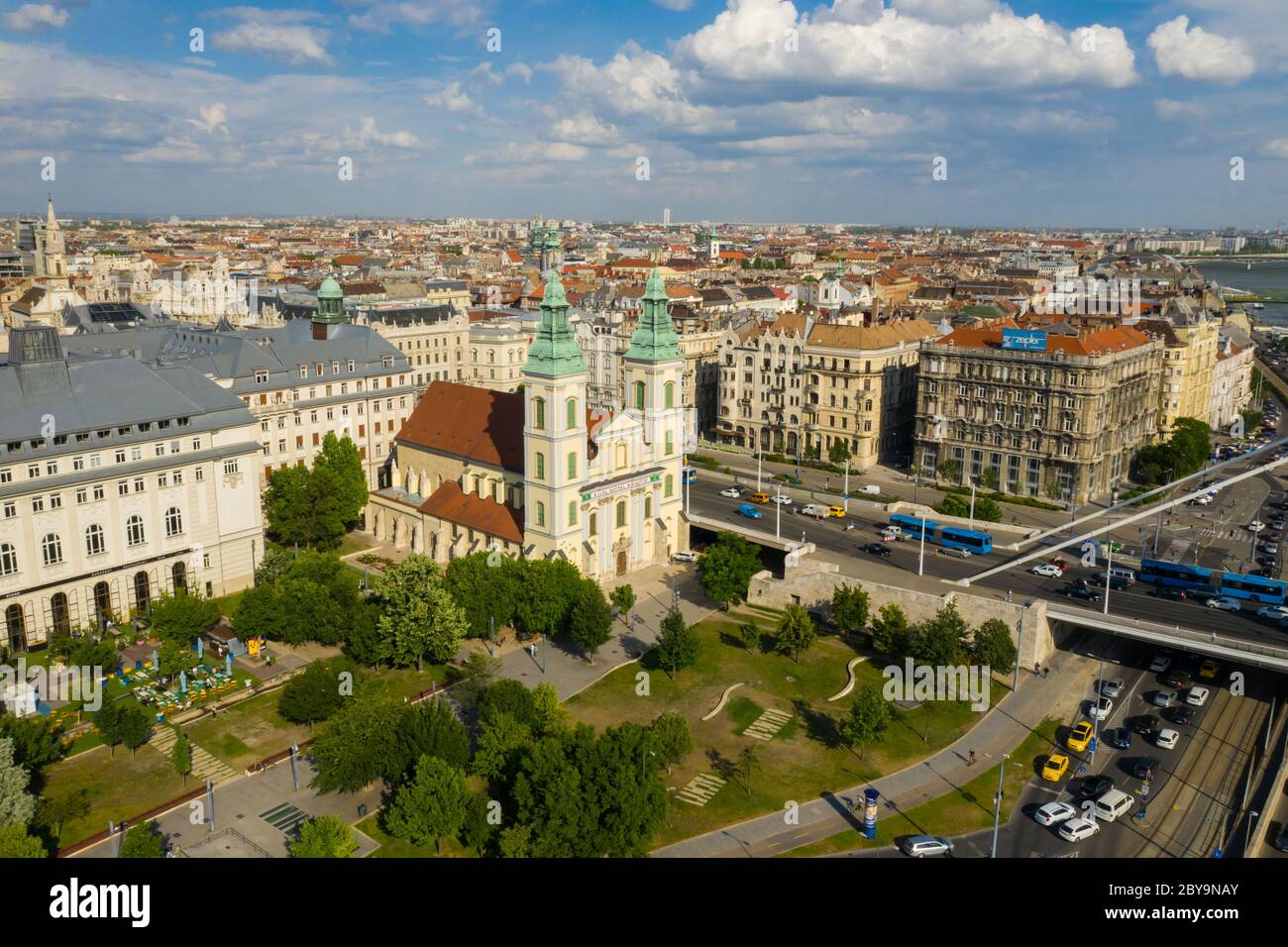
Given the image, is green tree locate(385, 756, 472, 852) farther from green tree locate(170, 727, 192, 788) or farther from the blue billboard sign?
the blue billboard sign

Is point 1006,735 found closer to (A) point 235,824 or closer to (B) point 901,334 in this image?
(A) point 235,824

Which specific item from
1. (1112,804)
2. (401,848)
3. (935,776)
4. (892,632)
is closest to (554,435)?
(892,632)

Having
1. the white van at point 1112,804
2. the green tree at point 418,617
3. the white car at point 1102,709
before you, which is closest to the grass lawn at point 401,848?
the green tree at point 418,617

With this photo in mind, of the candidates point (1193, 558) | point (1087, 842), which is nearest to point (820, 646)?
point (1087, 842)

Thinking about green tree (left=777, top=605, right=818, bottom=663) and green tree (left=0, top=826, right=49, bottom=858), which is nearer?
green tree (left=0, top=826, right=49, bottom=858)

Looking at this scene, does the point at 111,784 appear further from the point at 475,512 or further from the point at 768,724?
the point at 475,512

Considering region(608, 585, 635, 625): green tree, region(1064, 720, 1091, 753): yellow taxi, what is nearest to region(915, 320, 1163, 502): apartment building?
region(1064, 720, 1091, 753): yellow taxi

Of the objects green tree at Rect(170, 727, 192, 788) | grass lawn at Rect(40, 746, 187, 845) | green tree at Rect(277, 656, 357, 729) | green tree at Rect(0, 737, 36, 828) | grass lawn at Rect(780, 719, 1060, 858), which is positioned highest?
green tree at Rect(0, 737, 36, 828)

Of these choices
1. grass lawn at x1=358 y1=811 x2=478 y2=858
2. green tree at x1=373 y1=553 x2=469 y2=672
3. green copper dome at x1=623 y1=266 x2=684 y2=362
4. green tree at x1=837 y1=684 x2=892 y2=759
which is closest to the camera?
grass lawn at x1=358 y1=811 x2=478 y2=858
